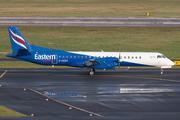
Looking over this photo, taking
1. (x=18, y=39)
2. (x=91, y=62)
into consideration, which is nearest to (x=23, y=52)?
(x=18, y=39)

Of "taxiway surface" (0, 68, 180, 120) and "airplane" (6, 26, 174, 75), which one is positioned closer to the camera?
"taxiway surface" (0, 68, 180, 120)

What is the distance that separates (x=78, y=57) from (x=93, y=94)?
37.0 ft

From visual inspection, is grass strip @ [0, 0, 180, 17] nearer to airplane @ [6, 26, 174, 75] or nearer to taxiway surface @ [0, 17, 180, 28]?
taxiway surface @ [0, 17, 180, 28]

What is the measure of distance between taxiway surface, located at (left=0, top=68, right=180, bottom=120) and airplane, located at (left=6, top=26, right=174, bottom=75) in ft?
5.09

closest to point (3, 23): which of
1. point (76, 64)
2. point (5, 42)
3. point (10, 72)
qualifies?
point (5, 42)

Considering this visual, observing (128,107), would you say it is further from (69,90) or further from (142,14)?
(142,14)

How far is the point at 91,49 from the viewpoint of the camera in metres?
56.4

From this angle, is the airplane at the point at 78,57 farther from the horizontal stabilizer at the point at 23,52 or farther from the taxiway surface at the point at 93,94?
the taxiway surface at the point at 93,94

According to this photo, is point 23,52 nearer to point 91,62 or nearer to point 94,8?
point 91,62

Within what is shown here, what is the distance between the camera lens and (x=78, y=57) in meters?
37.9

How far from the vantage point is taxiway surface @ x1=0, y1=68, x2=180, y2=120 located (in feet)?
71.7

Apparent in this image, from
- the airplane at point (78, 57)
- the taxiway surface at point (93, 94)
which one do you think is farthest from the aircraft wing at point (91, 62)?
the taxiway surface at point (93, 94)

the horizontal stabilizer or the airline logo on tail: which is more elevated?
the airline logo on tail

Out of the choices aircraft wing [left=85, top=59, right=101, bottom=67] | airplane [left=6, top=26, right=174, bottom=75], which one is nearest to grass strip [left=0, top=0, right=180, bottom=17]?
airplane [left=6, top=26, right=174, bottom=75]
